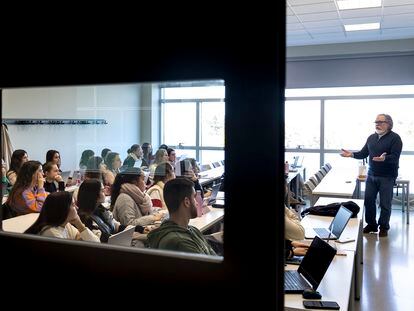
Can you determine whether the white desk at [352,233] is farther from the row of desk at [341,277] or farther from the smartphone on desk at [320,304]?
the smartphone on desk at [320,304]

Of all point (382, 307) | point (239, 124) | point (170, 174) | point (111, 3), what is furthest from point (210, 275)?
point (170, 174)

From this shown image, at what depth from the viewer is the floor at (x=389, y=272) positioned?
11.1ft

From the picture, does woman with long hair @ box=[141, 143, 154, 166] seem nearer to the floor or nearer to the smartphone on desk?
the floor

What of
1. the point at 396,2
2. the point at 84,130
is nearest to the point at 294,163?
the point at 396,2

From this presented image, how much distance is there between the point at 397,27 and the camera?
653 centimetres

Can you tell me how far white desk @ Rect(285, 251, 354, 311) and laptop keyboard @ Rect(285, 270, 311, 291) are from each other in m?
0.05

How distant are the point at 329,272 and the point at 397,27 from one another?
18.4 feet

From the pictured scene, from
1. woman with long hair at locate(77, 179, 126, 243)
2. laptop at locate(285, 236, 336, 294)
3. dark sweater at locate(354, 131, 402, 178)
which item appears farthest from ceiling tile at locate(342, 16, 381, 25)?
laptop at locate(285, 236, 336, 294)

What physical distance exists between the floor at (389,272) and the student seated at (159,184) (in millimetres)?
2091

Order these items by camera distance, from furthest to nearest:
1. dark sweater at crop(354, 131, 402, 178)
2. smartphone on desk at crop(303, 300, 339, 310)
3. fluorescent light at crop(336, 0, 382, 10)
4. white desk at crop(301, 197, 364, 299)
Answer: fluorescent light at crop(336, 0, 382, 10) < dark sweater at crop(354, 131, 402, 178) < white desk at crop(301, 197, 364, 299) < smartphone on desk at crop(303, 300, 339, 310)

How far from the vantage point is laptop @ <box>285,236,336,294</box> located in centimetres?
195

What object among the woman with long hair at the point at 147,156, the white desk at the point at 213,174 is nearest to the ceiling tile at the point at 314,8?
the white desk at the point at 213,174

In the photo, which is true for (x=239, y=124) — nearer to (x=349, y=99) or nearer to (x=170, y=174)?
(x=170, y=174)

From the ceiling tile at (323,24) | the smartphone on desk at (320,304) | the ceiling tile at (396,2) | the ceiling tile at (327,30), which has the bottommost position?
the smartphone on desk at (320,304)
